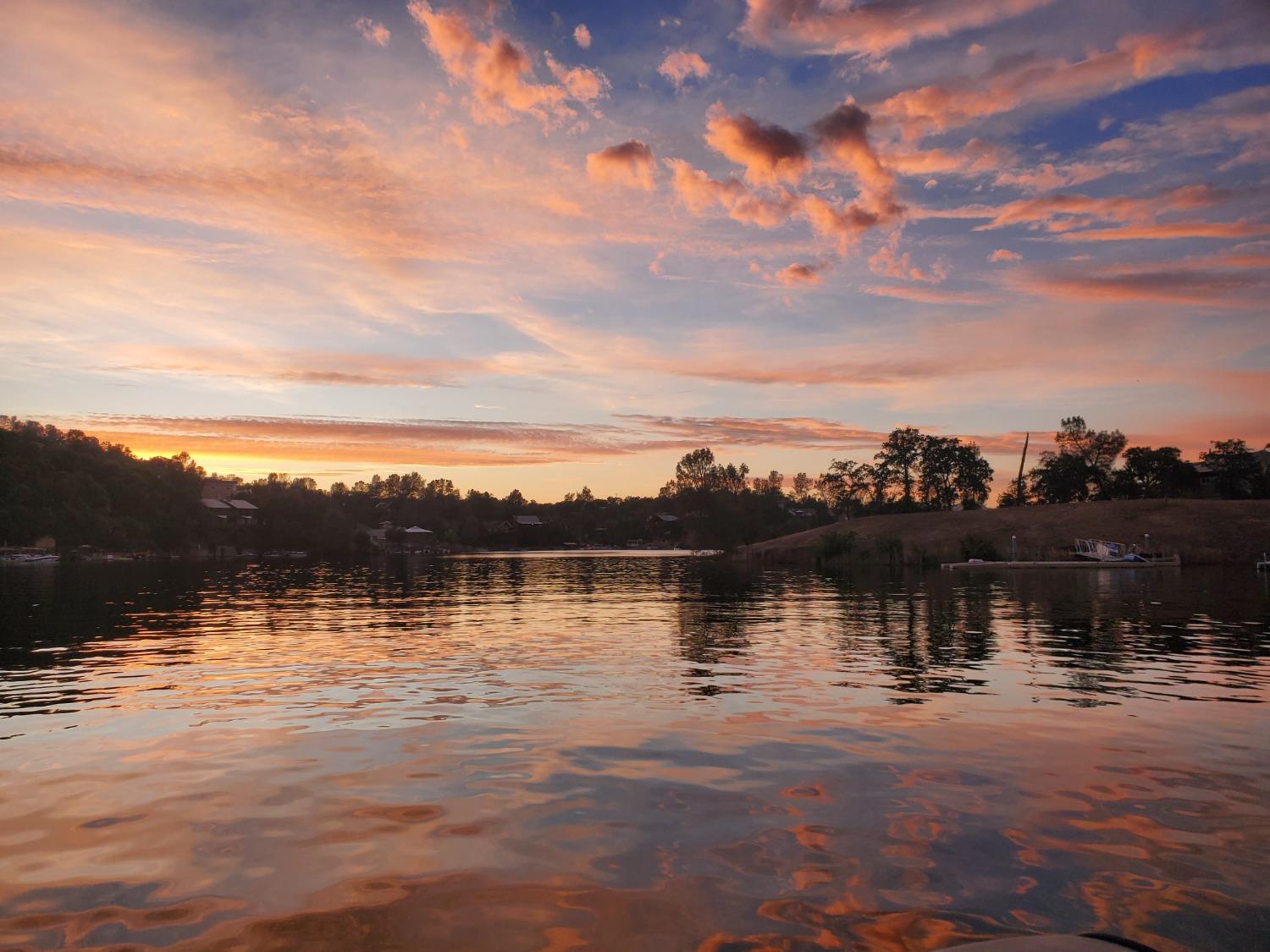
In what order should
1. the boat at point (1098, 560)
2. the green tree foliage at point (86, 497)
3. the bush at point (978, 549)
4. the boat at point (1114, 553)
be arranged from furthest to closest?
the green tree foliage at point (86, 497) → the bush at point (978, 549) → the boat at point (1114, 553) → the boat at point (1098, 560)

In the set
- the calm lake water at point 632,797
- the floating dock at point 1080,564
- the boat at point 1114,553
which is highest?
the boat at point 1114,553

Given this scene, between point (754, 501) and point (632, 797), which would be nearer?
point (632, 797)

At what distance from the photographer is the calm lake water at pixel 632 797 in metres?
7.20

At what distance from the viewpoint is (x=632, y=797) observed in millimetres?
10688

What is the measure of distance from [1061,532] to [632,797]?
10977 cm

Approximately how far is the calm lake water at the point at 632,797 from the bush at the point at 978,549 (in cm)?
7202

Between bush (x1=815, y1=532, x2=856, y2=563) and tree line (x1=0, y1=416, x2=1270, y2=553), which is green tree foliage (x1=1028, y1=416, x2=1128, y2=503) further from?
bush (x1=815, y1=532, x2=856, y2=563)

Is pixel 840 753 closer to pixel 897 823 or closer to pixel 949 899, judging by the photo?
pixel 897 823

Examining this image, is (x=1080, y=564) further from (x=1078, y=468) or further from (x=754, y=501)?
(x=754, y=501)

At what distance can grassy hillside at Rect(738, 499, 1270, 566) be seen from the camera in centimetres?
9481

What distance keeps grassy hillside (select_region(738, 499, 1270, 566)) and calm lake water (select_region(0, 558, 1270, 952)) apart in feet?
265

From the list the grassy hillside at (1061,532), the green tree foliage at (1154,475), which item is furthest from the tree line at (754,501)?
the grassy hillside at (1061,532)

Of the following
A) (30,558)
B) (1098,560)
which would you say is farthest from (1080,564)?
(30,558)

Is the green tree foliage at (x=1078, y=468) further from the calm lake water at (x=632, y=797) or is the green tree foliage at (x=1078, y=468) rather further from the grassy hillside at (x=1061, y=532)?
the calm lake water at (x=632, y=797)
